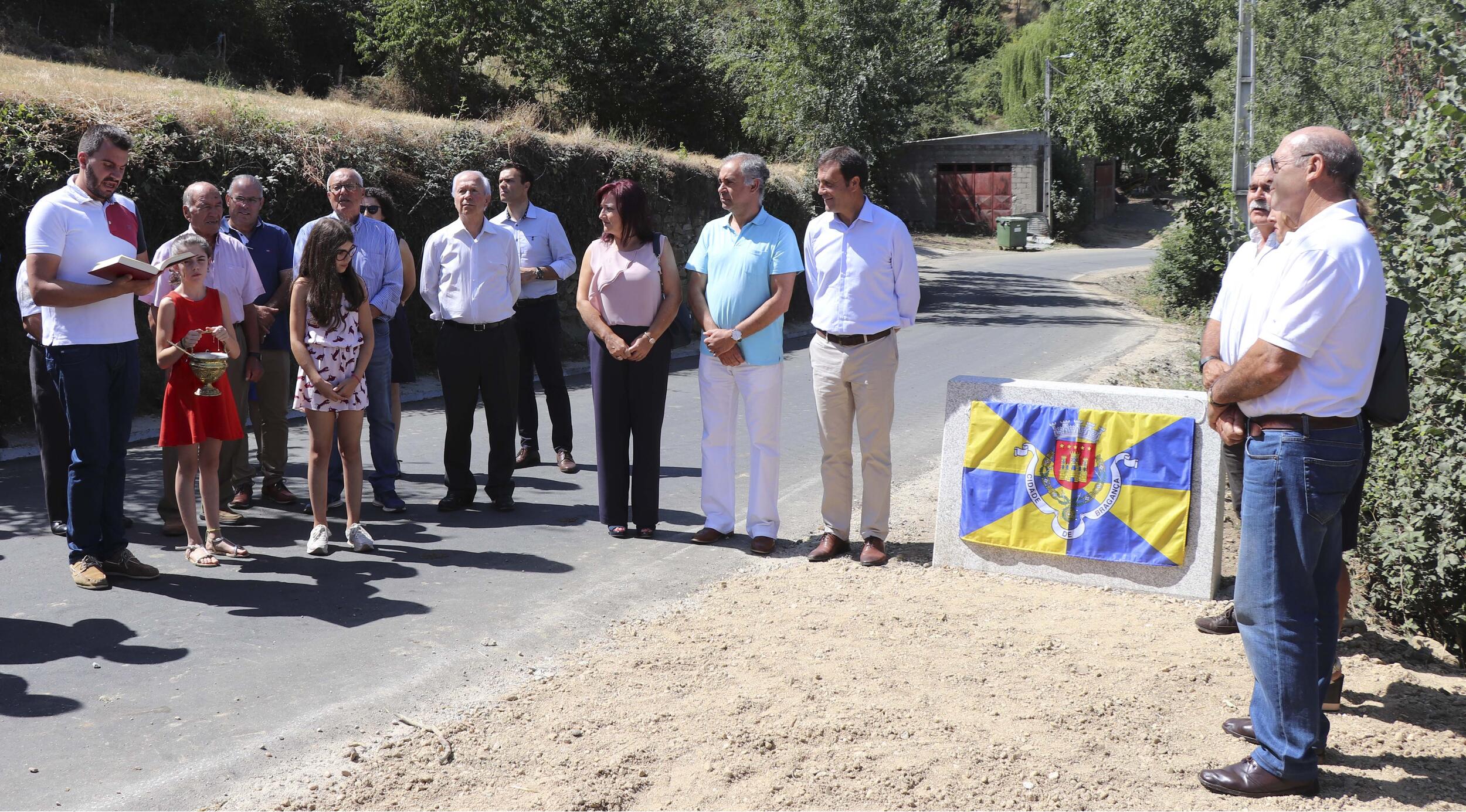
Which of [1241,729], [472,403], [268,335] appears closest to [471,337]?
[472,403]

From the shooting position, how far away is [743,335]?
6.25 meters

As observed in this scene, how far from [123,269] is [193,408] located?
0.84 meters

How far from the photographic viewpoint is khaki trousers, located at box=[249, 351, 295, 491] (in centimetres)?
724

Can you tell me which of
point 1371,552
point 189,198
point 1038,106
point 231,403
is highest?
point 1038,106

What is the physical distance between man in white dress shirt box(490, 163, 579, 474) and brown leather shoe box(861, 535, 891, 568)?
3.04 m

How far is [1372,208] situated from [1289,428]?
2.99 meters

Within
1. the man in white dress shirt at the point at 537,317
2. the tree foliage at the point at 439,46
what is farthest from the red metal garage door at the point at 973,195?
the man in white dress shirt at the point at 537,317

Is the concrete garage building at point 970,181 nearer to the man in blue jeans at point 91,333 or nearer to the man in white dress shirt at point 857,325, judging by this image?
the man in white dress shirt at point 857,325

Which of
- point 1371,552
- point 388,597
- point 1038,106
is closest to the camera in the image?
point 1371,552

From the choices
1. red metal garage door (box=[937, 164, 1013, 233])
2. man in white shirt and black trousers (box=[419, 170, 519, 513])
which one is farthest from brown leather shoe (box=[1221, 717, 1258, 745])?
red metal garage door (box=[937, 164, 1013, 233])

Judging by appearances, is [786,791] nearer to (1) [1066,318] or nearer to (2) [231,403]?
(2) [231,403]

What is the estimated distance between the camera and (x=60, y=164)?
10.4 metres

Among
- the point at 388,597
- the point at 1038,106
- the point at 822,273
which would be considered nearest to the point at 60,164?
the point at 388,597

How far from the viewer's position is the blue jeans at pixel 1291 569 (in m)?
3.48
